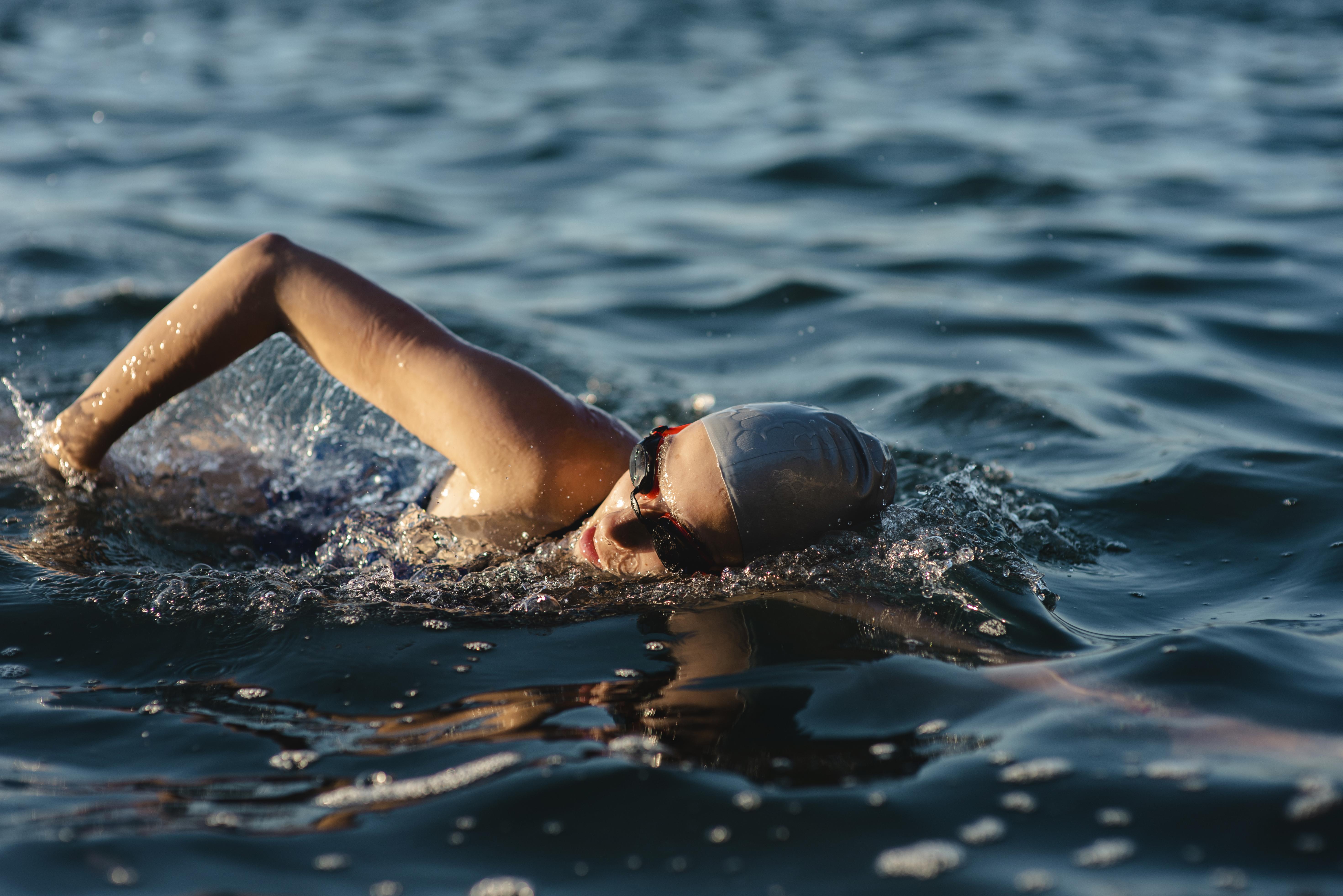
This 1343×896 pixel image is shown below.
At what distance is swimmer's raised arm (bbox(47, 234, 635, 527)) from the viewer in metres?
3.47

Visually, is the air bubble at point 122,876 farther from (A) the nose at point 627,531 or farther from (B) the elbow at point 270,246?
(B) the elbow at point 270,246

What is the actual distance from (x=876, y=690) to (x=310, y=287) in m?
2.18

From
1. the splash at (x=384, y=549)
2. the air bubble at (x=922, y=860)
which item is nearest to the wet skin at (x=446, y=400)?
the splash at (x=384, y=549)

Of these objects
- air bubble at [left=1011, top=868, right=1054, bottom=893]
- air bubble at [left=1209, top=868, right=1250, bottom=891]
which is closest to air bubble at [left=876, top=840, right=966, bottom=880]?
air bubble at [left=1011, top=868, right=1054, bottom=893]

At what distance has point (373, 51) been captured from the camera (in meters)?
16.5

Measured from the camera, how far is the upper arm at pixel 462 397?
11.3 ft

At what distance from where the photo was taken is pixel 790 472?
10.4ft

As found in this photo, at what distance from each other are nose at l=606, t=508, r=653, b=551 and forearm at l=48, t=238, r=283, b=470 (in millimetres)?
1344

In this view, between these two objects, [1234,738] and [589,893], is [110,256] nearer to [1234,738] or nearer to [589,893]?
[589,893]

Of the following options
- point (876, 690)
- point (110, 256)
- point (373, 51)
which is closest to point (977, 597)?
point (876, 690)

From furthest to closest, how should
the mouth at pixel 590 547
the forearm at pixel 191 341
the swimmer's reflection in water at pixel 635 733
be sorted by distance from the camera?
the forearm at pixel 191 341
the mouth at pixel 590 547
the swimmer's reflection in water at pixel 635 733

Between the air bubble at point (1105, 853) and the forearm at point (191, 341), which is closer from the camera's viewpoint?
the air bubble at point (1105, 853)

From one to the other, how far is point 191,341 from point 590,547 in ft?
4.92

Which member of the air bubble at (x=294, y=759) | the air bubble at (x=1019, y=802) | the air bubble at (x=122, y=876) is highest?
the air bubble at (x=122, y=876)
